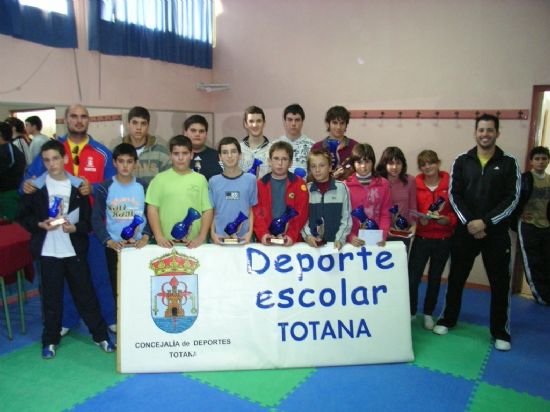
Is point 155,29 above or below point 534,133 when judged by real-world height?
above

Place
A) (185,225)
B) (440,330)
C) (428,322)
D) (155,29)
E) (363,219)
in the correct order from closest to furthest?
1. (185,225)
2. (363,219)
3. (440,330)
4. (428,322)
5. (155,29)

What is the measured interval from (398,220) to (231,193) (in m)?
1.43

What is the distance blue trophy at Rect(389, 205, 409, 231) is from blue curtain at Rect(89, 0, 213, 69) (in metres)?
3.72

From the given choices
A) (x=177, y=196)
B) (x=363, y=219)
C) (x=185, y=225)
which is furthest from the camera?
(x=363, y=219)

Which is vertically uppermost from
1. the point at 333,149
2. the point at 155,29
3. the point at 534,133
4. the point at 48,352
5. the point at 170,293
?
the point at 155,29

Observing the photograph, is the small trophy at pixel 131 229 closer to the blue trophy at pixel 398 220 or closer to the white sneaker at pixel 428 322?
the blue trophy at pixel 398 220

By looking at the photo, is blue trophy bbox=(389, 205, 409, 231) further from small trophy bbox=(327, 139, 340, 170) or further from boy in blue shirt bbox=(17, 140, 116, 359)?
boy in blue shirt bbox=(17, 140, 116, 359)

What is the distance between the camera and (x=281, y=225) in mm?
2982

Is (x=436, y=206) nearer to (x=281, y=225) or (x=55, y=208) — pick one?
(x=281, y=225)

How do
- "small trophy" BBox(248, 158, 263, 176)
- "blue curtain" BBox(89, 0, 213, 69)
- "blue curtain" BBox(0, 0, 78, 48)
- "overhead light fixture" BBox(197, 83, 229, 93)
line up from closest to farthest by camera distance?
1. "small trophy" BBox(248, 158, 263, 176)
2. "blue curtain" BBox(0, 0, 78, 48)
3. "blue curtain" BBox(89, 0, 213, 69)
4. "overhead light fixture" BBox(197, 83, 229, 93)

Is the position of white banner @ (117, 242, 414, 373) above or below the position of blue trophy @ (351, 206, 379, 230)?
below

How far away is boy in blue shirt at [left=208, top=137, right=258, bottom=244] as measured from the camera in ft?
10.0

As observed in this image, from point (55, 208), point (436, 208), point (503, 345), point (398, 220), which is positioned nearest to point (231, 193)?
point (55, 208)

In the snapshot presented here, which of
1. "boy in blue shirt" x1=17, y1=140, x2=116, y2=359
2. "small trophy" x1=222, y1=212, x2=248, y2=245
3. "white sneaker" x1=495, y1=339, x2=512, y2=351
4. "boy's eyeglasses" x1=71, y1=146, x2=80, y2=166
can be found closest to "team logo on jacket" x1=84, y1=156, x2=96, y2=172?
"boy's eyeglasses" x1=71, y1=146, x2=80, y2=166
